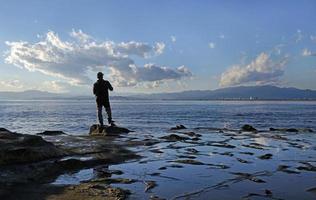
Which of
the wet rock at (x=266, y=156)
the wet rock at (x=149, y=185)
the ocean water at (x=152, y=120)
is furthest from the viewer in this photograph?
the ocean water at (x=152, y=120)

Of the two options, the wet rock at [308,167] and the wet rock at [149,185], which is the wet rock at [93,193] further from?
the wet rock at [308,167]

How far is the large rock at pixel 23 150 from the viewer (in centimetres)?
1083

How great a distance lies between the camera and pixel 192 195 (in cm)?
805

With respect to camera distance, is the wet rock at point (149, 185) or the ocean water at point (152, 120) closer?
the wet rock at point (149, 185)

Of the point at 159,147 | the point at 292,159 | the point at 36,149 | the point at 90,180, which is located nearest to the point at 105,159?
the point at 36,149

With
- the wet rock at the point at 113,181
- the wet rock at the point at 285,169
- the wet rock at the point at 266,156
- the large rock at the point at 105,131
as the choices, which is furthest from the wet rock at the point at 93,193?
the large rock at the point at 105,131

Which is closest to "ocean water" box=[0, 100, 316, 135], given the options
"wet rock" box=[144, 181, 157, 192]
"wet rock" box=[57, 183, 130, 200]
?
"wet rock" box=[144, 181, 157, 192]

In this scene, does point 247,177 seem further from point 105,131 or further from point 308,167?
point 105,131

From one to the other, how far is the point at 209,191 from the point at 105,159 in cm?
469

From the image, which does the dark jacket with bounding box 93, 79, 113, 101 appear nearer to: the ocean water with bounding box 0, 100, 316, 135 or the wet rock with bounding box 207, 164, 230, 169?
the ocean water with bounding box 0, 100, 316, 135

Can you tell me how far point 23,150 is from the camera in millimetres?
11328

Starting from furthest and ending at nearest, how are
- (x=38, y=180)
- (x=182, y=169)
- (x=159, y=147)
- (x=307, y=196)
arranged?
(x=159, y=147) < (x=182, y=169) < (x=38, y=180) < (x=307, y=196)

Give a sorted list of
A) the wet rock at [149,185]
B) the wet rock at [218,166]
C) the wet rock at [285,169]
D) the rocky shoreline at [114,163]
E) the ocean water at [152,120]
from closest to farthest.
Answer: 1. the rocky shoreline at [114,163]
2. the wet rock at [149,185]
3. the wet rock at [285,169]
4. the wet rock at [218,166]
5. the ocean water at [152,120]

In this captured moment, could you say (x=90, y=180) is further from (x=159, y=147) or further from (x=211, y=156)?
(x=159, y=147)
